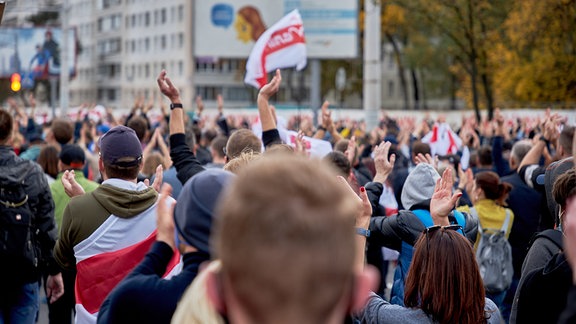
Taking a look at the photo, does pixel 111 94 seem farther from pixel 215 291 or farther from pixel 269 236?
pixel 269 236

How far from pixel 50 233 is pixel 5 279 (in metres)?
0.48

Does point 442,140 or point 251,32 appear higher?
point 251,32

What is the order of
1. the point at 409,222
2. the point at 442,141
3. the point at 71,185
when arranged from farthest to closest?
the point at 442,141
the point at 409,222
the point at 71,185

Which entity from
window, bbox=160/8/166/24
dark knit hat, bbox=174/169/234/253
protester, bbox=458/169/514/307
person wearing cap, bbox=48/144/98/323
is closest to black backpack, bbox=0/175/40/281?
person wearing cap, bbox=48/144/98/323

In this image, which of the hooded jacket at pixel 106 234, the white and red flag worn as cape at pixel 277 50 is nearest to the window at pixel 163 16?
the white and red flag worn as cape at pixel 277 50

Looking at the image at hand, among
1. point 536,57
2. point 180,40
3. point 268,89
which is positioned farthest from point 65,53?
point 180,40

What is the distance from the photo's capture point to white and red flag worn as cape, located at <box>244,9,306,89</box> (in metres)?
13.4

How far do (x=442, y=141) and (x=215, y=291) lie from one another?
11384 millimetres

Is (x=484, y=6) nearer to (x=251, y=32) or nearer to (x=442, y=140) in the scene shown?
(x=251, y=32)

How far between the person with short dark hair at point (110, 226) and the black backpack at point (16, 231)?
138 cm

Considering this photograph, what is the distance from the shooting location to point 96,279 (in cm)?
469

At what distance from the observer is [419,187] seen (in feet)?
19.6

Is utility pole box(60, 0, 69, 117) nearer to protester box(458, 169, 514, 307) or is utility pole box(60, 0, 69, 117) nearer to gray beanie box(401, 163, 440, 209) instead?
protester box(458, 169, 514, 307)

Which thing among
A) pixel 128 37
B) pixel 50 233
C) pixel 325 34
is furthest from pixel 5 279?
pixel 128 37
